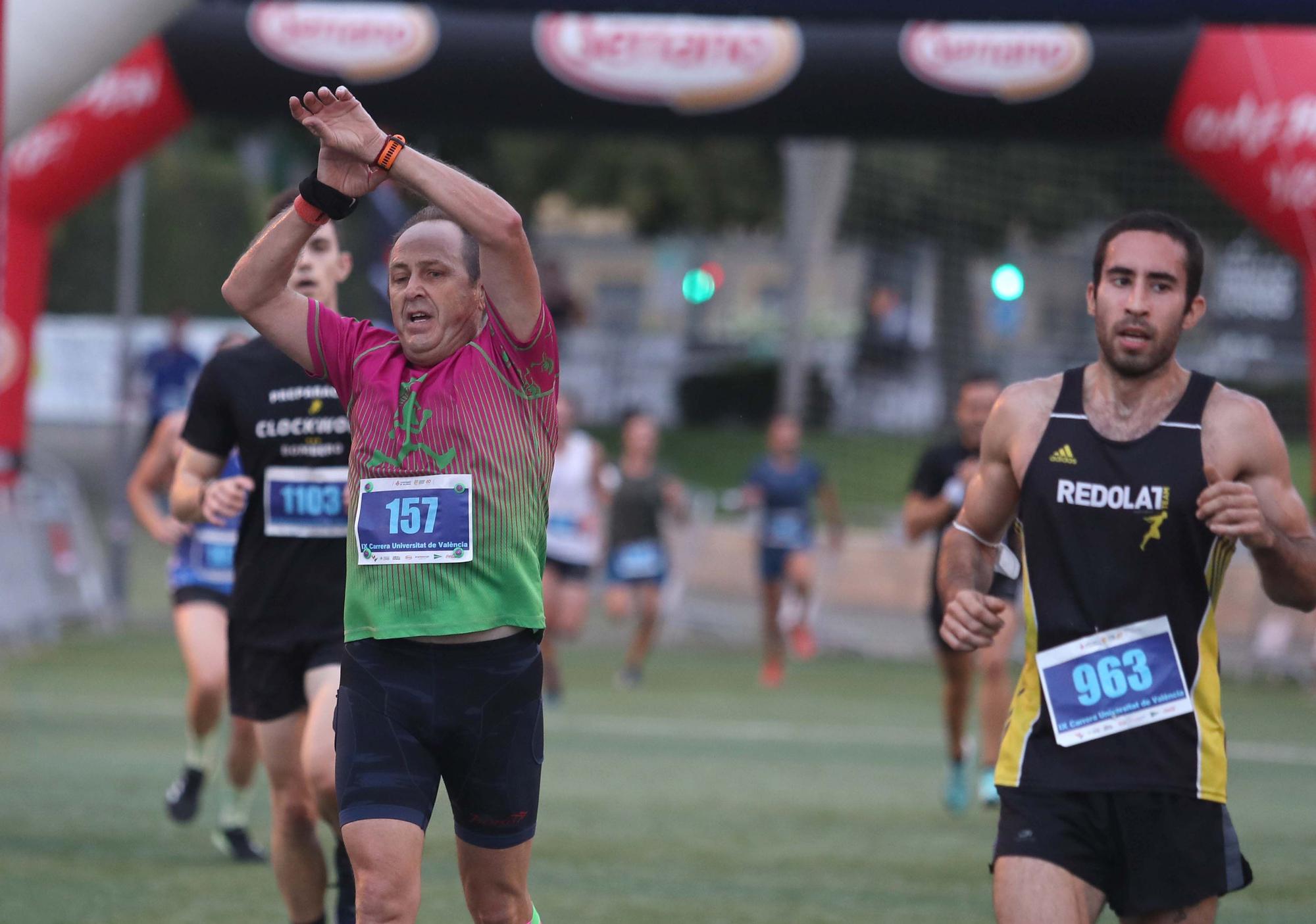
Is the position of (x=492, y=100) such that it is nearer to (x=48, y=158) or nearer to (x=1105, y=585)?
(x=48, y=158)

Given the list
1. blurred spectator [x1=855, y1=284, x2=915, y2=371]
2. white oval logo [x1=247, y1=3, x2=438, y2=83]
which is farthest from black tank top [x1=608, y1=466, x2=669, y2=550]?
white oval logo [x1=247, y1=3, x2=438, y2=83]

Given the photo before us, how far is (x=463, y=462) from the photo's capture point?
176 inches

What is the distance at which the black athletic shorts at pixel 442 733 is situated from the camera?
4.41 m

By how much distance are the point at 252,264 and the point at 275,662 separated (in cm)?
178

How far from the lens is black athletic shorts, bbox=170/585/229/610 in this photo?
8.53 m

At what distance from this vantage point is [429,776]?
4.48 meters

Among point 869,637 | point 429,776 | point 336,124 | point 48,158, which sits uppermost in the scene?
point 48,158

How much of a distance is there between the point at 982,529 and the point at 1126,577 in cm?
43

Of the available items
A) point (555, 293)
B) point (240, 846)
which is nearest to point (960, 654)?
point (240, 846)

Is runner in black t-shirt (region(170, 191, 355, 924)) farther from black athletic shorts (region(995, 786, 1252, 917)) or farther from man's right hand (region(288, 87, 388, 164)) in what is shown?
black athletic shorts (region(995, 786, 1252, 917))

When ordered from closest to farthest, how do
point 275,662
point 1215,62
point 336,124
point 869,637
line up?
point 336,124
point 275,662
point 1215,62
point 869,637

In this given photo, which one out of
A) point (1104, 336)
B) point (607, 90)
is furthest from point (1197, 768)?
point (607, 90)

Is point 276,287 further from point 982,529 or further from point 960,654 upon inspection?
point 960,654

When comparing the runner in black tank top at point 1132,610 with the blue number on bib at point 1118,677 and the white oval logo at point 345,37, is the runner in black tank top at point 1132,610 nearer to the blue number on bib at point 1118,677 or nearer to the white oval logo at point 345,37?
the blue number on bib at point 1118,677
